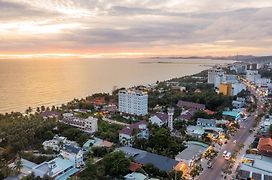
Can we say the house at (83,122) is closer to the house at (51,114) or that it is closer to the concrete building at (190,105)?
the house at (51,114)

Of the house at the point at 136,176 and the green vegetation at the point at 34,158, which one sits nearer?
the house at the point at 136,176

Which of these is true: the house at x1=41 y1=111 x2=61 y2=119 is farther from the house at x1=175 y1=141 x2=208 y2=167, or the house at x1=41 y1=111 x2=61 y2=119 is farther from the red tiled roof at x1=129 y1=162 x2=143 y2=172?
the house at x1=175 y1=141 x2=208 y2=167

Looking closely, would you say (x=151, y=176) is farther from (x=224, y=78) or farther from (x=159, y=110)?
(x=224, y=78)

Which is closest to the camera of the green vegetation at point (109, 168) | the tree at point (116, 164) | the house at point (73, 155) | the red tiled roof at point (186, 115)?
the green vegetation at point (109, 168)

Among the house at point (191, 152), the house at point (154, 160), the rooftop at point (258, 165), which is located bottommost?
the rooftop at point (258, 165)

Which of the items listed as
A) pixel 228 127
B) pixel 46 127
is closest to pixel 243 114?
pixel 228 127

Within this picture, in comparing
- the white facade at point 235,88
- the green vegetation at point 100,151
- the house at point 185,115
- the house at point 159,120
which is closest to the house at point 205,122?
the house at point 185,115
